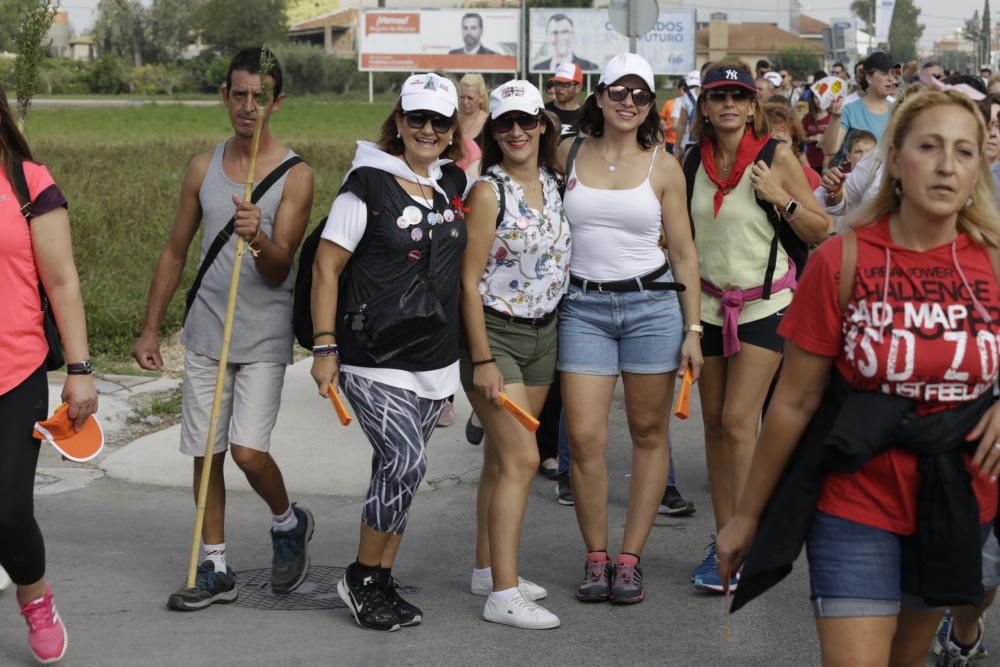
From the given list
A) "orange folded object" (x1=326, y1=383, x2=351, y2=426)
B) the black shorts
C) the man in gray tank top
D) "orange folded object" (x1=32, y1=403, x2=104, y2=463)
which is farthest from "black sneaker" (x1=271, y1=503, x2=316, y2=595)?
the black shorts

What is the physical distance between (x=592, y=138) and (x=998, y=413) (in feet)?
8.91

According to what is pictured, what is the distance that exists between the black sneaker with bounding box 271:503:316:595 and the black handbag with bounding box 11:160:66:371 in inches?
48.1

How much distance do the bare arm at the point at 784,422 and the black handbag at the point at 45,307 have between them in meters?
2.39

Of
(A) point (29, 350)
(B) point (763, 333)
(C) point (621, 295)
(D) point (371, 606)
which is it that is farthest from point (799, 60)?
(A) point (29, 350)

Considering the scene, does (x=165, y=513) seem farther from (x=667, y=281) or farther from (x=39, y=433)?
(x=667, y=281)

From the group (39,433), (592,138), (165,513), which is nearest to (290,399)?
(165,513)

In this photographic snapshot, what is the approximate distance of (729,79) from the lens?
5.62 metres

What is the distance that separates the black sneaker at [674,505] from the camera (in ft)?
22.3

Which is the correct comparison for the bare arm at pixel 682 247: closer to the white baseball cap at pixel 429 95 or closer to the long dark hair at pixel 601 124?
the long dark hair at pixel 601 124

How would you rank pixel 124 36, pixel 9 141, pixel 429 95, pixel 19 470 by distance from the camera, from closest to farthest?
pixel 19 470 → pixel 9 141 → pixel 429 95 → pixel 124 36

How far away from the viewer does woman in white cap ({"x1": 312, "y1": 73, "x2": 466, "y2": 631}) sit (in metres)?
5.05

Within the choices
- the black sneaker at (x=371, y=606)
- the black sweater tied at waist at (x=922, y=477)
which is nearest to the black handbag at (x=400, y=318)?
the black sneaker at (x=371, y=606)

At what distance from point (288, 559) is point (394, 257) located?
1339 mm

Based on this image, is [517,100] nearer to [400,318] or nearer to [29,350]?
[400,318]
